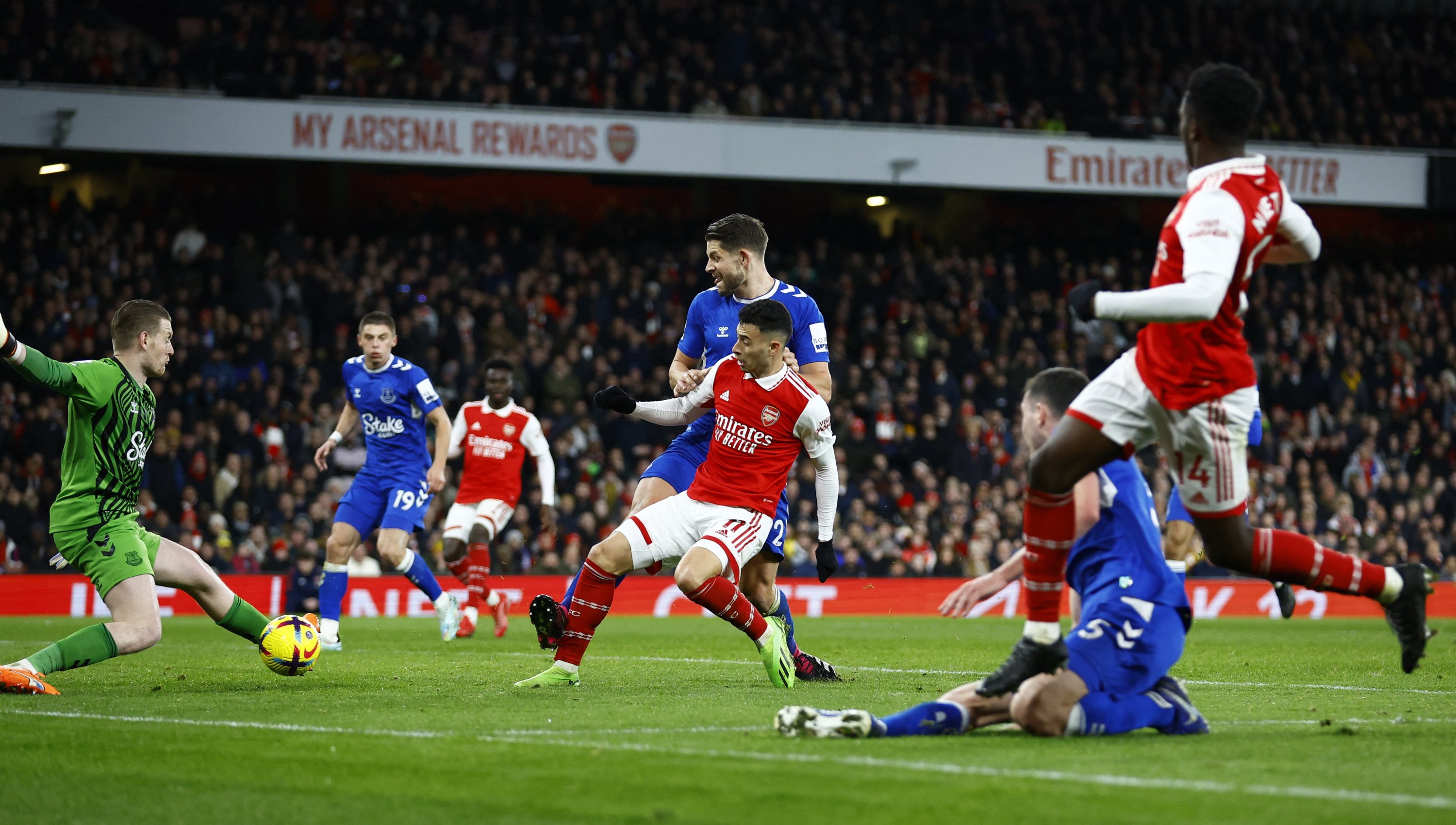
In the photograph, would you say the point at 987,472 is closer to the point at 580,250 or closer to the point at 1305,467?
the point at 1305,467

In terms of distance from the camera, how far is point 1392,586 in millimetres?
5770

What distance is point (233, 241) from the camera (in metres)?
23.5

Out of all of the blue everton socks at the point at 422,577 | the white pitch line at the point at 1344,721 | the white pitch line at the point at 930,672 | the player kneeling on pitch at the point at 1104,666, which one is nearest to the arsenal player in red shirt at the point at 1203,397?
the player kneeling on pitch at the point at 1104,666

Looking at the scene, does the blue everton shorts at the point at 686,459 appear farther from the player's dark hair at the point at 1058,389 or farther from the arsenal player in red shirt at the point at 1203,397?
the arsenal player in red shirt at the point at 1203,397

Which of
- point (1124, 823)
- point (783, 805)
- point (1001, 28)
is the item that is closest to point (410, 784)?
point (783, 805)

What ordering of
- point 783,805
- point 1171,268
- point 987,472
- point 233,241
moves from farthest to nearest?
point 233,241 < point 987,472 < point 1171,268 < point 783,805

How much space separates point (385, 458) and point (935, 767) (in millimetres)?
8497

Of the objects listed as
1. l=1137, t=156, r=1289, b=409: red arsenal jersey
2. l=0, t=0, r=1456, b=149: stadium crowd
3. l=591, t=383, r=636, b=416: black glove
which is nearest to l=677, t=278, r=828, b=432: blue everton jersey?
l=591, t=383, r=636, b=416: black glove

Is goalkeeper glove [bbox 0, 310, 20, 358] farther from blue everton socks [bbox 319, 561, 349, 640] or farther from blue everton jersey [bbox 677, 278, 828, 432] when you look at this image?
blue everton socks [bbox 319, 561, 349, 640]

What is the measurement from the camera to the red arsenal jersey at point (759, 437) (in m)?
7.77

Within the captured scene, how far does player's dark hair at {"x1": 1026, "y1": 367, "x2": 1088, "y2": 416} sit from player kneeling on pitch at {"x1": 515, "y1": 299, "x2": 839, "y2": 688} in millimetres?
1834

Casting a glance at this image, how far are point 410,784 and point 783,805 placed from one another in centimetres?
115

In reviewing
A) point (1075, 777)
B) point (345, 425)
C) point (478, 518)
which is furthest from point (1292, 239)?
point (478, 518)

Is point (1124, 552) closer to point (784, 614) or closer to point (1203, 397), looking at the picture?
point (1203, 397)
